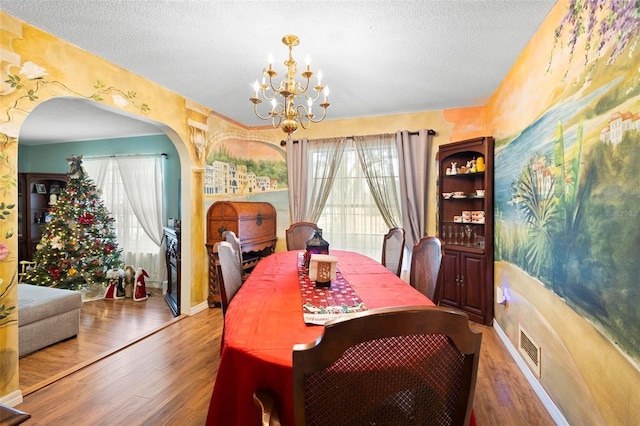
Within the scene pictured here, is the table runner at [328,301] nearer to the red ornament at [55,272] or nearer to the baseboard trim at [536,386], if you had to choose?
the baseboard trim at [536,386]

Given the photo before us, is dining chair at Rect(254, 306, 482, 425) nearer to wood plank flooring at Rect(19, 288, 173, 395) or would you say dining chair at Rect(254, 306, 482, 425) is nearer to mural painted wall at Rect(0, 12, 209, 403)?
mural painted wall at Rect(0, 12, 209, 403)

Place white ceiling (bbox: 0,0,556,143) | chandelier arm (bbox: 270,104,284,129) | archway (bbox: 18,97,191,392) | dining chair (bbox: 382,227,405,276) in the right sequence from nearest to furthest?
white ceiling (bbox: 0,0,556,143)
chandelier arm (bbox: 270,104,284,129)
dining chair (bbox: 382,227,405,276)
archway (bbox: 18,97,191,392)

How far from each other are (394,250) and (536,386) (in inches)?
60.5

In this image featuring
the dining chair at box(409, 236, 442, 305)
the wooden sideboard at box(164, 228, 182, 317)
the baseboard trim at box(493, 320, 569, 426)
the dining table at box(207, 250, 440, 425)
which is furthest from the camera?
the wooden sideboard at box(164, 228, 182, 317)

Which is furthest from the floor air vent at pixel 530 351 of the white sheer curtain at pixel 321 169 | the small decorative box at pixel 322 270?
the white sheer curtain at pixel 321 169

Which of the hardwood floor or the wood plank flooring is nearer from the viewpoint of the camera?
the hardwood floor

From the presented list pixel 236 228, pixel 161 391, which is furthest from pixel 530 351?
pixel 236 228

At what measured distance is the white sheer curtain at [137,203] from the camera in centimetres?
484

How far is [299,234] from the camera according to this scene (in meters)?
3.90

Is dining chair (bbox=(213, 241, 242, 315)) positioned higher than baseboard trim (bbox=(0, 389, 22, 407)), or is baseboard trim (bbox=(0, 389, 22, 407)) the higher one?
dining chair (bbox=(213, 241, 242, 315))

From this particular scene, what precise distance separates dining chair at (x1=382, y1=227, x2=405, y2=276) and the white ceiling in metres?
1.54

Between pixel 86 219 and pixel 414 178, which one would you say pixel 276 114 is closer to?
pixel 414 178

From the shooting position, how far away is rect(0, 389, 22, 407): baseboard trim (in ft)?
6.29

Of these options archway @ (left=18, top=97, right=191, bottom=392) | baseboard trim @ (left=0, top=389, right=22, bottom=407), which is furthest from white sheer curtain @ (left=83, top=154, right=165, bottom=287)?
baseboard trim @ (left=0, top=389, right=22, bottom=407)
